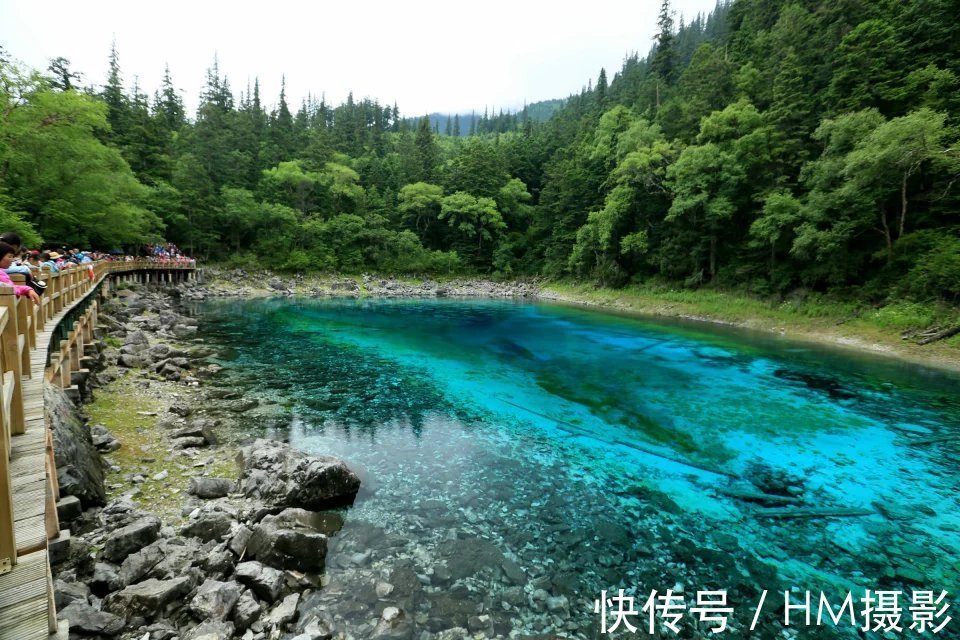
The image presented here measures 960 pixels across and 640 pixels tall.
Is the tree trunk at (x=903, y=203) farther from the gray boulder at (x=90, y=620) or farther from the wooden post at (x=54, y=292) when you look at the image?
the wooden post at (x=54, y=292)

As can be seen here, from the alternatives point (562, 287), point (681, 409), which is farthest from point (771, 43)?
point (681, 409)

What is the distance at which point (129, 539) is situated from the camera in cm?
484

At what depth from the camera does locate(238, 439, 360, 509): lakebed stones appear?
631cm

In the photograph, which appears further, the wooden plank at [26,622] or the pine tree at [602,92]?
the pine tree at [602,92]

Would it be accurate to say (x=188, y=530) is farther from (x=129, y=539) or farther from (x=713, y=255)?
(x=713, y=255)

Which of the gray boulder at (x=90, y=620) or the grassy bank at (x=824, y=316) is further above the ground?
the grassy bank at (x=824, y=316)

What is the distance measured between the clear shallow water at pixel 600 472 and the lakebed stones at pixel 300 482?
0.39m

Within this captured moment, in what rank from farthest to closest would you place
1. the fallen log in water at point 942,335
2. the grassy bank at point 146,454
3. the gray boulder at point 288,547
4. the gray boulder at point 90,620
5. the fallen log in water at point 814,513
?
the fallen log in water at point 942,335, the fallen log in water at point 814,513, the grassy bank at point 146,454, the gray boulder at point 288,547, the gray boulder at point 90,620

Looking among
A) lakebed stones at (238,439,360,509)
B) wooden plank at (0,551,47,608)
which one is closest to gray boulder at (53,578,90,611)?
wooden plank at (0,551,47,608)

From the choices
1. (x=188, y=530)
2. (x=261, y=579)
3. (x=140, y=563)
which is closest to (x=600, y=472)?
(x=261, y=579)

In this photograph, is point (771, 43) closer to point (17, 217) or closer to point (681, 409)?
point (681, 409)

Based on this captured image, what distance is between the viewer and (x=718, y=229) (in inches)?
1334

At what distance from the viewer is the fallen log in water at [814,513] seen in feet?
21.9

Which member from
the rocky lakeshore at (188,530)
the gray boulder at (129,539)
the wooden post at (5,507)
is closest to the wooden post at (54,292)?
the rocky lakeshore at (188,530)
